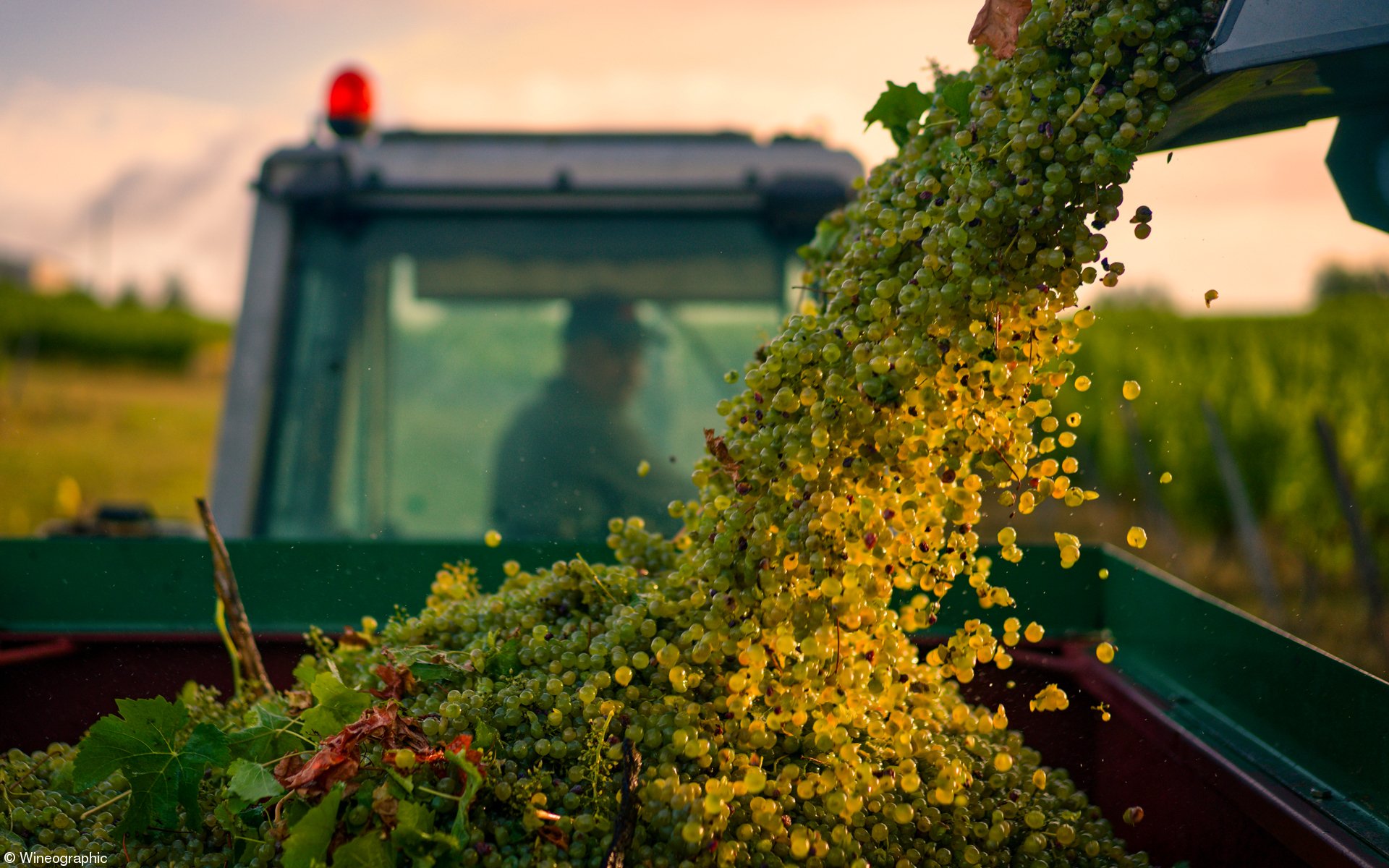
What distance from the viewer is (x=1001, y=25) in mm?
1254

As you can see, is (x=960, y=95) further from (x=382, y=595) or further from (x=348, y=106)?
(x=348, y=106)

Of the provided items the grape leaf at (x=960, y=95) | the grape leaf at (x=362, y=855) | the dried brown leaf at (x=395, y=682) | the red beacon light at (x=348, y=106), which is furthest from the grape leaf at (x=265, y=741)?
the red beacon light at (x=348, y=106)

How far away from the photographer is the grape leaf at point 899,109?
4.85 feet

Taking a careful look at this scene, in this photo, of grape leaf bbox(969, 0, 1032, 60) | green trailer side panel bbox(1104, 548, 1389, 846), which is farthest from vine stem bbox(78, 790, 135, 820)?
green trailer side panel bbox(1104, 548, 1389, 846)

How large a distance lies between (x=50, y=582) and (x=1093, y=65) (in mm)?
2066

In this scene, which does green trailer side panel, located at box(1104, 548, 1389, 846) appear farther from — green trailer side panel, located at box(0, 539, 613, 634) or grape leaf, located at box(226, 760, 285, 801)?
grape leaf, located at box(226, 760, 285, 801)

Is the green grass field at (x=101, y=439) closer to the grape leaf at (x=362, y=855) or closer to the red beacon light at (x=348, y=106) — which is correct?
the red beacon light at (x=348, y=106)

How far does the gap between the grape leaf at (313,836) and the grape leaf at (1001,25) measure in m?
1.17

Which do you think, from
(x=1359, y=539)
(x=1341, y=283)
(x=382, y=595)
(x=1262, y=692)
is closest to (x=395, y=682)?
(x=382, y=595)

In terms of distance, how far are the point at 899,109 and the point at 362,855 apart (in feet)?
3.96

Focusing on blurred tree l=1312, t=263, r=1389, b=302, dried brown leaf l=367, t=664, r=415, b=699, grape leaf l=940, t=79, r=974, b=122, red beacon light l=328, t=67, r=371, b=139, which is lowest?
dried brown leaf l=367, t=664, r=415, b=699

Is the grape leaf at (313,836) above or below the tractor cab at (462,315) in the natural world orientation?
below

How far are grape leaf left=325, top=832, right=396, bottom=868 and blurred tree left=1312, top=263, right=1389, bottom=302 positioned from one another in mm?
16778

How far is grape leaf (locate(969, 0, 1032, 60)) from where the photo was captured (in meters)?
1.24
